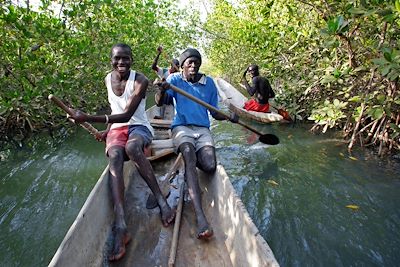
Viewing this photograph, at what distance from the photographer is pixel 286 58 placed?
7.18m

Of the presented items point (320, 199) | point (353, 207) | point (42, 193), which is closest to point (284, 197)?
point (320, 199)

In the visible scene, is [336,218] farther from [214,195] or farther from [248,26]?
[248,26]

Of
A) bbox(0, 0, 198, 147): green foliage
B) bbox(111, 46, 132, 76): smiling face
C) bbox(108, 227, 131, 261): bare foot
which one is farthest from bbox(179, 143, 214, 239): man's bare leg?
bbox(0, 0, 198, 147): green foliage

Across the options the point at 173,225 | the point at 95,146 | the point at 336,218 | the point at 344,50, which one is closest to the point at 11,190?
the point at 95,146

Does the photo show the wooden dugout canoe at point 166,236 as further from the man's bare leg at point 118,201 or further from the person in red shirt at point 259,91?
the person in red shirt at point 259,91

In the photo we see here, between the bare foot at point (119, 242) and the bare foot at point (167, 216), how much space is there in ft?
1.16

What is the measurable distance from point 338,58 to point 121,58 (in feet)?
12.9

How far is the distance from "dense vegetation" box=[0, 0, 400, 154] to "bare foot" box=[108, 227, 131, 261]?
2665 millimetres

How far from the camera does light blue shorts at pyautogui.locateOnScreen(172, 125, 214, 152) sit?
315 cm

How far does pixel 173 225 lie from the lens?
2.69 meters

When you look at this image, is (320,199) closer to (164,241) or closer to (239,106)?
(164,241)

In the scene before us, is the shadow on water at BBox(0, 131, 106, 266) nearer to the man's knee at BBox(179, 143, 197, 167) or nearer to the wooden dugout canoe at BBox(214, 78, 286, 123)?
the man's knee at BBox(179, 143, 197, 167)

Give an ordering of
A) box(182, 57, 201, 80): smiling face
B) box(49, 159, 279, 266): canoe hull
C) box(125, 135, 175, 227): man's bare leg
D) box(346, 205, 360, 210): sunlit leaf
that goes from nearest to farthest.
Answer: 1. box(49, 159, 279, 266): canoe hull
2. box(125, 135, 175, 227): man's bare leg
3. box(182, 57, 201, 80): smiling face
4. box(346, 205, 360, 210): sunlit leaf

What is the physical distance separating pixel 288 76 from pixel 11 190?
231 inches
